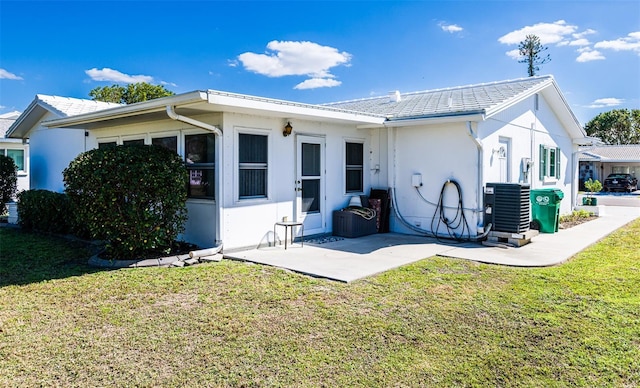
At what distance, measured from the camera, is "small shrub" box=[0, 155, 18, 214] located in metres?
12.1

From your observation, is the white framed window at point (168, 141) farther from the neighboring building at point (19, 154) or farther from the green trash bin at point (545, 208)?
the neighboring building at point (19, 154)

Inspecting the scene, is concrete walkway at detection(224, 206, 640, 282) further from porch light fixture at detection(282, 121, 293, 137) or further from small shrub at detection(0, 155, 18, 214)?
small shrub at detection(0, 155, 18, 214)

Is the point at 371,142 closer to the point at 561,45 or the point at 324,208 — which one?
the point at 324,208

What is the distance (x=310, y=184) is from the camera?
8555 mm

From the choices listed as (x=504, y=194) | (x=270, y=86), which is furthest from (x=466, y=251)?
(x=270, y=86)

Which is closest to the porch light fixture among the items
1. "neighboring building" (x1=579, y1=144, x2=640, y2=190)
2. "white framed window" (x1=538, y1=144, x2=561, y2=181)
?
"white framed window" (x1=538, y1=144, x2=561, y2=181)

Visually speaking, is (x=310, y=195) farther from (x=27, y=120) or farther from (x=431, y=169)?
(x=27, y=120)

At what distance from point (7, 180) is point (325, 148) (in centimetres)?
963

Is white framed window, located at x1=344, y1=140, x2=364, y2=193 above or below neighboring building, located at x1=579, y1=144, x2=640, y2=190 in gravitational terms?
below

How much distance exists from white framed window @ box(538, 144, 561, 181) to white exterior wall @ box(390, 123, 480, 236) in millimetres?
4082

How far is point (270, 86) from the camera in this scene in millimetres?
24391

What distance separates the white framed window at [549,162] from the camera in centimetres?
1144

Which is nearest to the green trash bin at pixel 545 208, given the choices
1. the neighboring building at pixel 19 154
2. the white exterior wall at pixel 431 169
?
the white exterior wall at pixel 431 169

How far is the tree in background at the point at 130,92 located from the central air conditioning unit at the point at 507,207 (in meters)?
27.5
